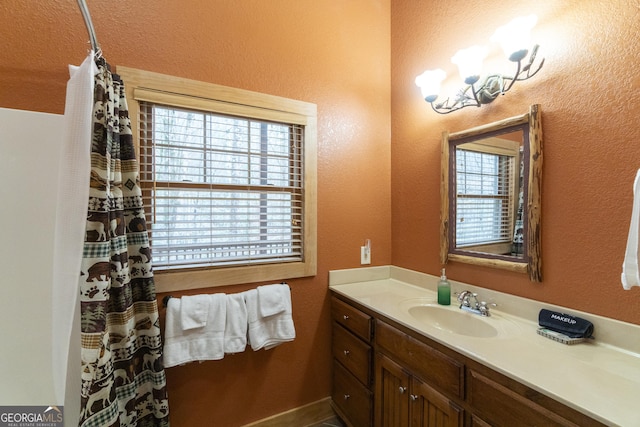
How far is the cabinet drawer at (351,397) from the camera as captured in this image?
1591mm

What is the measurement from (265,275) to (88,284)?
88cm

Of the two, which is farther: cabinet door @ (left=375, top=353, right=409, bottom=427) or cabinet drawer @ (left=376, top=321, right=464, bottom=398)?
cabinet door @ (left=375, top=353, right=409, bottom=427)

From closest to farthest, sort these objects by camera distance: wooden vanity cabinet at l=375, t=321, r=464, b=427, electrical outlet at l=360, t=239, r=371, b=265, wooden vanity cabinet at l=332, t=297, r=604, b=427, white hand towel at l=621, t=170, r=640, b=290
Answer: white hand towel at l=621, t=170, r=640, b=290 → wooden vanity cabinet at l=332, t=297, r=604, b=427 → wooden vanity cabinet at l=375, t=321, r=464, b=427 → electrical outlet at l=360, t=239, r=371, b=265

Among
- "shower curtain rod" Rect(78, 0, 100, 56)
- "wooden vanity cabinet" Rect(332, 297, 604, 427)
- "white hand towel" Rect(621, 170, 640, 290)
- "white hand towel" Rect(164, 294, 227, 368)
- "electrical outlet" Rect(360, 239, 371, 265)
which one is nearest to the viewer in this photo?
"white hand towel" Rect(621, 170, 640, 290)

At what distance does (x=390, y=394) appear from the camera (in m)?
1.42

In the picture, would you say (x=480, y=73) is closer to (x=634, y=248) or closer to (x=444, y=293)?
(x=634, y=248)

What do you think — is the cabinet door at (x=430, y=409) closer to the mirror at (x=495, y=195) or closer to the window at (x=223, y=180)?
the mirror at (x=495, y=195)

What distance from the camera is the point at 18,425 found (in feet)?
3.54

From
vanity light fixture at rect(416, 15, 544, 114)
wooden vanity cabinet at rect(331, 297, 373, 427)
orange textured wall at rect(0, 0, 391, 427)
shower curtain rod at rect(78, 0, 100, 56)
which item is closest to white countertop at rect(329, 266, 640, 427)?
wooden vanity cabinet at rect(331, 297, 373, 427)

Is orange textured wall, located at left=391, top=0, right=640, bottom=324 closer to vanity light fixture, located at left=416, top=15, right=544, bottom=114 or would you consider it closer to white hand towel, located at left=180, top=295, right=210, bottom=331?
vanity light fixture, located at left=416, top=15, right=544, bottom=114

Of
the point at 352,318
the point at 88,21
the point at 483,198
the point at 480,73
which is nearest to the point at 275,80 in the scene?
the point at 88,21

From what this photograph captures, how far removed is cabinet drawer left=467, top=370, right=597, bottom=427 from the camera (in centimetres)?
82

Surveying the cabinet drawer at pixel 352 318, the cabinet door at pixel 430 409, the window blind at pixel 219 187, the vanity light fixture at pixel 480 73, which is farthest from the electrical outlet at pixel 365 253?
the vanity light fixture at pixel 480 73

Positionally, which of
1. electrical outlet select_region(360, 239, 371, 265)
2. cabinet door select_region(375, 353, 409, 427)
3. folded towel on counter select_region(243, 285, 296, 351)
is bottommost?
cabinet door select_region(375, 353, 409, 427)
